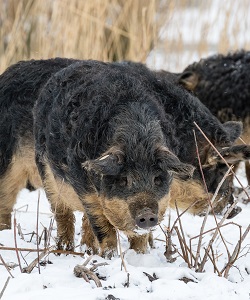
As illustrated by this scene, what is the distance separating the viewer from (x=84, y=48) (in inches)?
326

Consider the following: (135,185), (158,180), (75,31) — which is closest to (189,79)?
(75,31)

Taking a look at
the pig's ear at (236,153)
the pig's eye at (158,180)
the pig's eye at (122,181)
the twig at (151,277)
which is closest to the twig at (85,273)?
the twig at (151,277)

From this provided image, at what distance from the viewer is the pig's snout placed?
360 cm

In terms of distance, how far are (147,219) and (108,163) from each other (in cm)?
33

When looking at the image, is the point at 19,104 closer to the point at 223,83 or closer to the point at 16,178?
the point at 16,178

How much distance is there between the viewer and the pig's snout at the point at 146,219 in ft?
11.8

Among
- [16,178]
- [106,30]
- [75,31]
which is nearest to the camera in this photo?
[16,178]

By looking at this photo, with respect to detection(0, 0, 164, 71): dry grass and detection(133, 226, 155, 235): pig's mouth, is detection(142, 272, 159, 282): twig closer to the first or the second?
detection(133, 226, 155, 235): pig's mouth

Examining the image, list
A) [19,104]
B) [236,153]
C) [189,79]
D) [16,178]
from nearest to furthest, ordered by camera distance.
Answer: [236,153] → [19,104] → [16,178] → [189,79]

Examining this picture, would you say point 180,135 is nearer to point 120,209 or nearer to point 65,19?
point 120,209

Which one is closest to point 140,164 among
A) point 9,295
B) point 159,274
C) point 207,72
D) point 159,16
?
point 159,274

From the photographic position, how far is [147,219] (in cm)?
360

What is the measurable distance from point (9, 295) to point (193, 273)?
928 millimetres

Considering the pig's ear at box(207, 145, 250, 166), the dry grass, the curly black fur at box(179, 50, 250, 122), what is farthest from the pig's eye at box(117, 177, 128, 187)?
the dry grass
